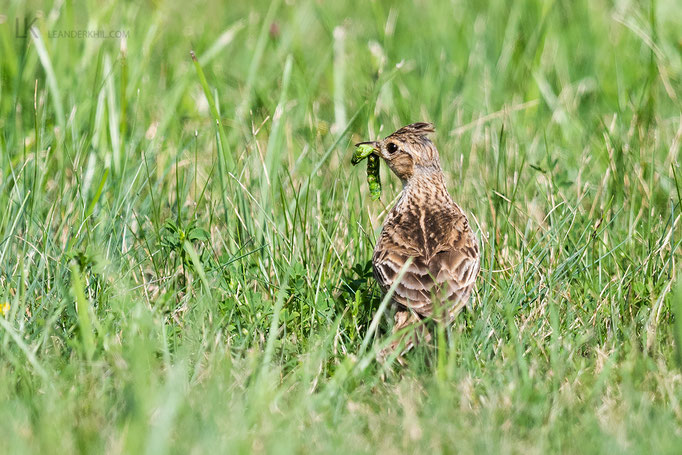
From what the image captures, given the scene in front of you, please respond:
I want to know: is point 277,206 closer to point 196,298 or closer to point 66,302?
point 196,298

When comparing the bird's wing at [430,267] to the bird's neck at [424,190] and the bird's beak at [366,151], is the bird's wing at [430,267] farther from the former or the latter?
the bird's beak at [366,151]

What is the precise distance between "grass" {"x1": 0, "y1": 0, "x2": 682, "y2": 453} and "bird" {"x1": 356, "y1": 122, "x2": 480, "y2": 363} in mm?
150

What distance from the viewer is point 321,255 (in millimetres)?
5301

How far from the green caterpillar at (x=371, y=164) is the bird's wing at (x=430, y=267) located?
553mm

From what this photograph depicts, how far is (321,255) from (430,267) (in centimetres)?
86

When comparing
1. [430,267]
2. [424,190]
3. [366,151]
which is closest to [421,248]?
[430,267]

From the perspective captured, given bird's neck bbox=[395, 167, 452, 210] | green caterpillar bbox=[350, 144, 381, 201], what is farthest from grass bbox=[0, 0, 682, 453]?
bird's neck bbox=[395, 167, 452, 210]

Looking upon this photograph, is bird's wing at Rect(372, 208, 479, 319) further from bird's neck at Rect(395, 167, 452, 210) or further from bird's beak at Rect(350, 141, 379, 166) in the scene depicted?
bird's beak at Rect(350, 141, 379, 166)

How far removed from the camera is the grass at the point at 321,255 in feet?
11.7

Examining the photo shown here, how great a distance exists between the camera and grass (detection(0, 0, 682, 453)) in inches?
140

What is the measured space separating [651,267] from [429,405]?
5.76 feet

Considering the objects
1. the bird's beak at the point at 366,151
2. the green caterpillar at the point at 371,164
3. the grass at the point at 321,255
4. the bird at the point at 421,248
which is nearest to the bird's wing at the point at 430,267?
the bird at the point at 421,248

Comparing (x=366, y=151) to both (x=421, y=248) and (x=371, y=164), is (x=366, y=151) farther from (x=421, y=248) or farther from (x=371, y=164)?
(x=421, y=248)

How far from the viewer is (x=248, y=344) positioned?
4.45 meters
